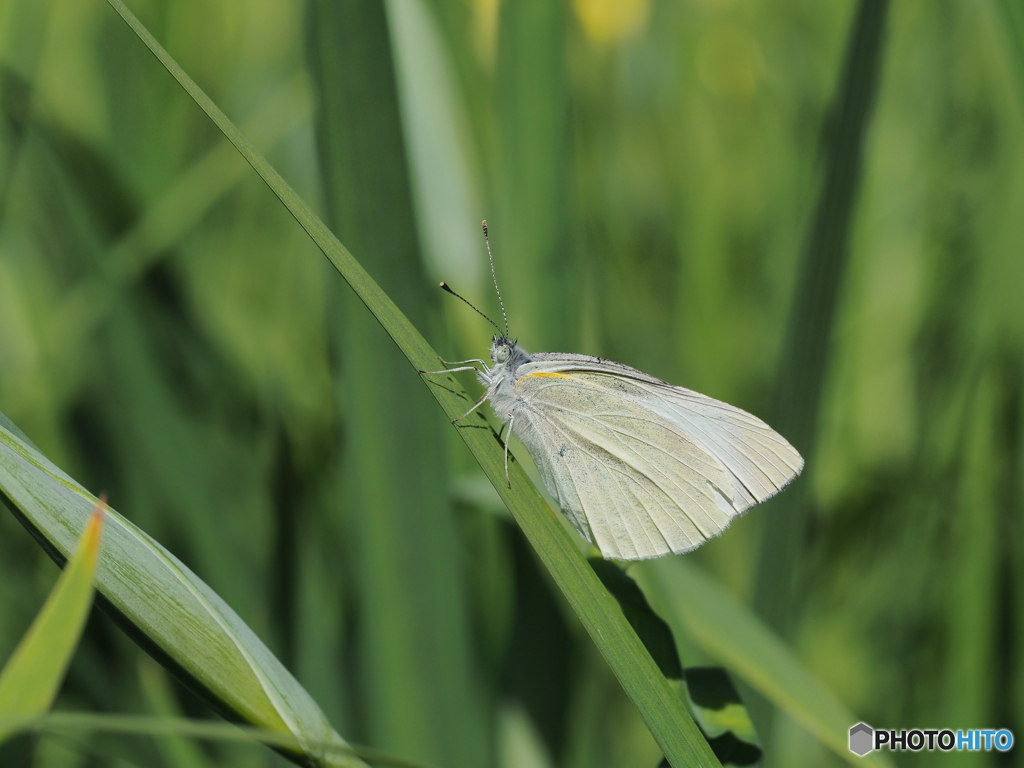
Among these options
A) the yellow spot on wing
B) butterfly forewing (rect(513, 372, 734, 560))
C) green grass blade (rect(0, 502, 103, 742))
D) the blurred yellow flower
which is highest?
the blurred yellow flower

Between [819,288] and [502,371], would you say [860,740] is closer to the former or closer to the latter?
[819,288]

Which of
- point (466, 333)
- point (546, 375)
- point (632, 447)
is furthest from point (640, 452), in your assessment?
point (466, 333)

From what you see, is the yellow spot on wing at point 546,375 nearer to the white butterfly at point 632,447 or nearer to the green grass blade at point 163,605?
the white butterfly at point 632,447

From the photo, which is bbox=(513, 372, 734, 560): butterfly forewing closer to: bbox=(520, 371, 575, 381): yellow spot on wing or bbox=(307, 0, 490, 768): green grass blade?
bbox=(520, 371, 575, 381): yellow spot on wing

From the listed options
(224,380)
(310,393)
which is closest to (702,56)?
(310,393)

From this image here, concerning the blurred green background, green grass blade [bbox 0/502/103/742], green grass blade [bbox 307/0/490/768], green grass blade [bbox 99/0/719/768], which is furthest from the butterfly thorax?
green grass blade [bbox 0/502/103/742]

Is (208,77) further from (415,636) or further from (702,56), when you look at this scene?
(415,636)

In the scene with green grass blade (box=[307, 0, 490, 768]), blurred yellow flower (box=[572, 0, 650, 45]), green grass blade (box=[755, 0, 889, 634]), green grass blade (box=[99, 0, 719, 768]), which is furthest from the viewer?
blurred yellow flower (box=[572, 0, 650, 45])
